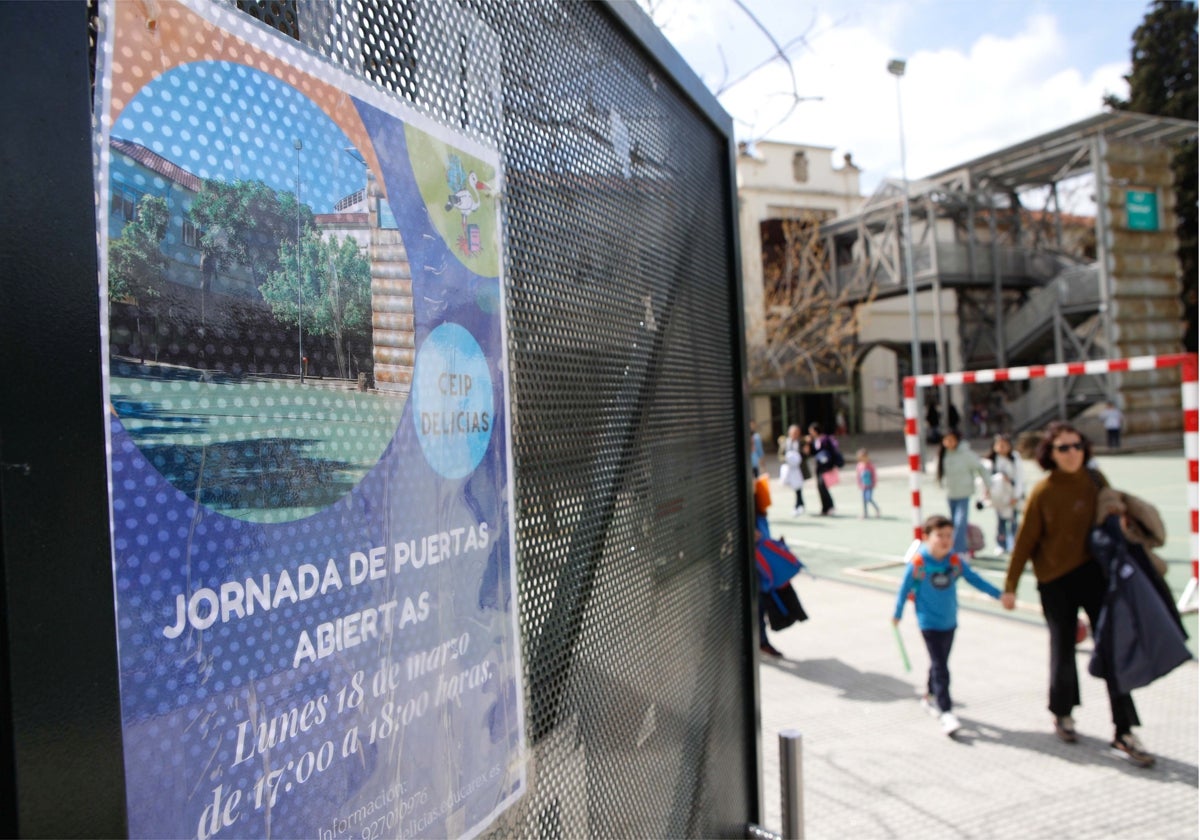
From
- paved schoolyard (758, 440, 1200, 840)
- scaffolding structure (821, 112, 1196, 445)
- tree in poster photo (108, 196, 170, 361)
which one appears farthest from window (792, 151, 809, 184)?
tree in poster photo (108, 196, 170, 361)

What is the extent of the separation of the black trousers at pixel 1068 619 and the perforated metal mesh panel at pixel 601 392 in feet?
9.78

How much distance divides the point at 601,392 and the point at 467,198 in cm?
55

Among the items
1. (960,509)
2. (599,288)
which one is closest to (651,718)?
(599,288)

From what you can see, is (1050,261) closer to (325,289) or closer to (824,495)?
(824,495)

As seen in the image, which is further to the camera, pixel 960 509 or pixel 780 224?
pixel 780 224

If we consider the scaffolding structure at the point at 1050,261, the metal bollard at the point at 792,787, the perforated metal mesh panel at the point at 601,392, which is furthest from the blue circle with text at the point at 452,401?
the scaffolding structure at the point at 1050,261

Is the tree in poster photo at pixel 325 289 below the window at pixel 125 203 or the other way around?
below

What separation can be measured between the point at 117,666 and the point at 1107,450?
25.8 meters

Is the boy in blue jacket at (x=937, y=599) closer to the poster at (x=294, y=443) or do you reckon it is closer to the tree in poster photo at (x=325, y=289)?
the poster at (x=294, y=443)

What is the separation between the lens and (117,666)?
0.80m

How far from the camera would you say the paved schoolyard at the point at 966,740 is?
155 inches

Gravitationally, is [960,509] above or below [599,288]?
below

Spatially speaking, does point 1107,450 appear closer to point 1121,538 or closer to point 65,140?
point 1121,538

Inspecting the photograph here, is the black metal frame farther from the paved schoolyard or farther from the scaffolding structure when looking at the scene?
the scaffolding structure
